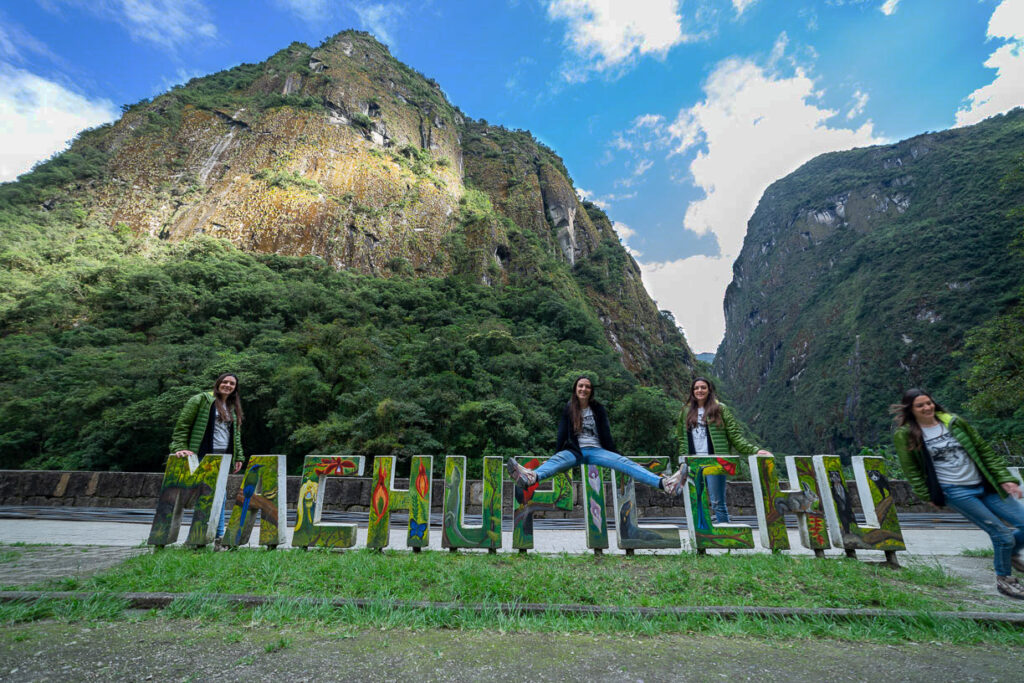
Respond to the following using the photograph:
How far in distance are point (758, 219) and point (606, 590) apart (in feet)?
623

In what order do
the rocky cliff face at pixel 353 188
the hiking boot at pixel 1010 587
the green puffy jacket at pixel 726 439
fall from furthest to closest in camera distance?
1. the rocky cliff face at pixel 353 188
2. the green puffy jacket at pixel 726 439
3. the hiking boot at pixel 1010 587

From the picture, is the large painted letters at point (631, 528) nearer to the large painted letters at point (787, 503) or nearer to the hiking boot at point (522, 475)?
the hiking boot at point (522, 475)

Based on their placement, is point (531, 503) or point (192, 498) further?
point (192, 498)

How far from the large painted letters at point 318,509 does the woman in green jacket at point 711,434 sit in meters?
3.37

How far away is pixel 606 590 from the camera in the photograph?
282 cm

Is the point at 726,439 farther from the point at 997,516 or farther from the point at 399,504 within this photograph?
the point at 399,504

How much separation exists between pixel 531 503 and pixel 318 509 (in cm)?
215

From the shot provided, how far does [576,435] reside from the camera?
4055mm

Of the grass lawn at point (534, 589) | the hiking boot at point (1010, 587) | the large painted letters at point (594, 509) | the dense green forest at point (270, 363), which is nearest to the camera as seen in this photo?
the grass lawn at point (534, 589)

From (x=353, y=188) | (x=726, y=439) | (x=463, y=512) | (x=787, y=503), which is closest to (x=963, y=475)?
(x=787, y=503)

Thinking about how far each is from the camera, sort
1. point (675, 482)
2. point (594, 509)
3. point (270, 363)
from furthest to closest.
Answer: point (270, 363) < point (594, 509) < point (675, 482)

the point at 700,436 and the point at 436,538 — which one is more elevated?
the point at 700,436

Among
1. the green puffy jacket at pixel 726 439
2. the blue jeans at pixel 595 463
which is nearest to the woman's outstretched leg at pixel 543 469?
the blue jeans at pixel 595 463

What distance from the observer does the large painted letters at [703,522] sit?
151 inches
